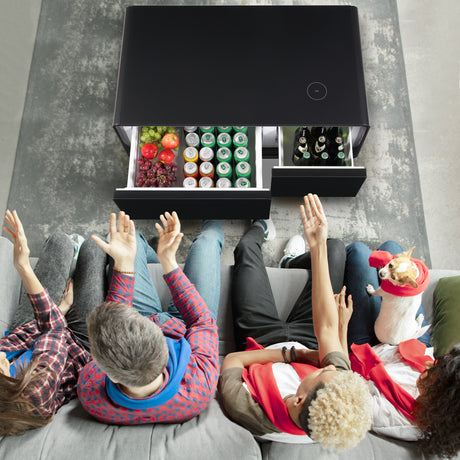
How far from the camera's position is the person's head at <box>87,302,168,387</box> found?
1.00 metres

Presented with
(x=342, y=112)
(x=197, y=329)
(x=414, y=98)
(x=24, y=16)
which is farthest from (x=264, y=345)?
(x=24, y=16)

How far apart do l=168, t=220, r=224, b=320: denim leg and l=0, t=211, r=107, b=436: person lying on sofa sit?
38 cm

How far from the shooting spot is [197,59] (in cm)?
209

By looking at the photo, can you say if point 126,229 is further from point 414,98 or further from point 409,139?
point 414,98

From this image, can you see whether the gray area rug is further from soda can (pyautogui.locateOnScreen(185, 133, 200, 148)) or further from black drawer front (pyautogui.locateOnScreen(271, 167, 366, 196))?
soda can (pyautogui.locateOnScreen(185, 133, 200, 148))

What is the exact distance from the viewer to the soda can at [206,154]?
212 centimetres

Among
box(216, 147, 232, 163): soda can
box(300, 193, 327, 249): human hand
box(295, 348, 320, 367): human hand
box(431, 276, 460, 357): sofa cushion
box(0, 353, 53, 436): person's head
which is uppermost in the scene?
Result: box(216, 147, 232, 163): soda can

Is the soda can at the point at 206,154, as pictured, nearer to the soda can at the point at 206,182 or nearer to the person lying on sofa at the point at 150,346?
the soda can at the point at 206,182

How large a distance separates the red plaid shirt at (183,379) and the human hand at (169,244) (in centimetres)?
3

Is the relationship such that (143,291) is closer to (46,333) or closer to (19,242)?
(46,333)

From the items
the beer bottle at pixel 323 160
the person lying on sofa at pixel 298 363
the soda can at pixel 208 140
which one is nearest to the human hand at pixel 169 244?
the person lying on sofa at pixel 298 363

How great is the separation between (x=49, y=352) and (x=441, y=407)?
1.22 metres

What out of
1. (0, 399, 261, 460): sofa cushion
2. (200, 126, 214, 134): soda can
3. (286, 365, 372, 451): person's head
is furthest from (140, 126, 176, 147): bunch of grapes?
(286, 365, 372, 451): person's head

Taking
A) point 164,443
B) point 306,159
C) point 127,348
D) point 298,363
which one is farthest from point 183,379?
point 306,159
